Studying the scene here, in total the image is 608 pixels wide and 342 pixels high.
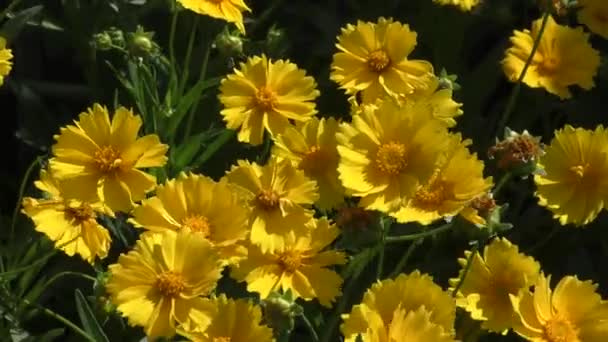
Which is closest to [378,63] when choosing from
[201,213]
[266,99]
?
[266,99]

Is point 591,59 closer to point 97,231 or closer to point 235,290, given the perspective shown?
point 235,290

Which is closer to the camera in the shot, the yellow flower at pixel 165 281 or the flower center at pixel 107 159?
the yellow flower at pixel 165 281

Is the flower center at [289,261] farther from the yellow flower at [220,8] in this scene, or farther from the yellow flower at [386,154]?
the yellow flower at [220,8]

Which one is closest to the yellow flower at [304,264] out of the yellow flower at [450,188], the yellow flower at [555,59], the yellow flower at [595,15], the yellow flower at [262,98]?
the yellow flower at [450,188]

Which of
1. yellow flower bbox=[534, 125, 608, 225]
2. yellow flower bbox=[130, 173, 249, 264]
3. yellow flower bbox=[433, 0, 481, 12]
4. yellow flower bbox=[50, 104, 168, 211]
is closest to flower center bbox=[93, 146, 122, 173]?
yellow flower bbox=[50, 104, 168, 211]

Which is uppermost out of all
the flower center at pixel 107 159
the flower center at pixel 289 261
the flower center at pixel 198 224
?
the flower center at pixel 107 159

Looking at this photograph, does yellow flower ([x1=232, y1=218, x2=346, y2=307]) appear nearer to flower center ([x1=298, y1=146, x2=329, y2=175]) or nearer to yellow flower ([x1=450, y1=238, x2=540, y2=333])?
flower center ([x1=298, y1=146, x2=329, y2=175])

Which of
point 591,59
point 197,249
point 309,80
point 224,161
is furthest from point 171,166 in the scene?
point 591,59

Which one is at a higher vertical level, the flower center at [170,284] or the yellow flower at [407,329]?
the flower center at [170,284]

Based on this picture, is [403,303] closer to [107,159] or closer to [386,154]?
[386,154]
